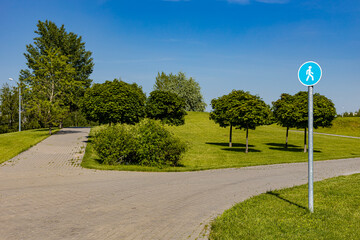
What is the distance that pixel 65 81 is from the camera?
3183cm

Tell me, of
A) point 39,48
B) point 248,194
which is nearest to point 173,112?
point 39,48

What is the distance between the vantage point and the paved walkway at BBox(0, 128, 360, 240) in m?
5.89

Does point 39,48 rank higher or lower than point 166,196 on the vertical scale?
higher

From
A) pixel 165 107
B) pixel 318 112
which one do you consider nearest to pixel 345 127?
pixel 318 112

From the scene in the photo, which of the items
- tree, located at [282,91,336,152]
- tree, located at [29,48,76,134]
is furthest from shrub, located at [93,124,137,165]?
tree, located at [282,91,336,152]

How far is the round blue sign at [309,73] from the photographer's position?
22.1ft

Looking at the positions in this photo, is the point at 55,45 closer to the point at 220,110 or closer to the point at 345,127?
the point at 220,110

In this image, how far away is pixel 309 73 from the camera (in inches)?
269

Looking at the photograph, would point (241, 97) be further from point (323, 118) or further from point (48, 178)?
point (48, 178)

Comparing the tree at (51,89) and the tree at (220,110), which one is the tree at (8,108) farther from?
the tree at (220,110)

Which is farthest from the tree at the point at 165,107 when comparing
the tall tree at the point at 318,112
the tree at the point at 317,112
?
the tall tree at the point at 318,112

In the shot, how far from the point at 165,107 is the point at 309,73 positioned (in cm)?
3161

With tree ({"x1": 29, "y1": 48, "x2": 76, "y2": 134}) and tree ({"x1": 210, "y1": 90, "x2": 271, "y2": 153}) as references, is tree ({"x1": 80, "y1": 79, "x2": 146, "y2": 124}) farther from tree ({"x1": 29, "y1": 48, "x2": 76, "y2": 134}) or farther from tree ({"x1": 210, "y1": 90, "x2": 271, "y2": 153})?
tree ({"x1": 210, "y1": 90, "x2": 271, "y2": 153})

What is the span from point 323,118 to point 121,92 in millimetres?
19169
